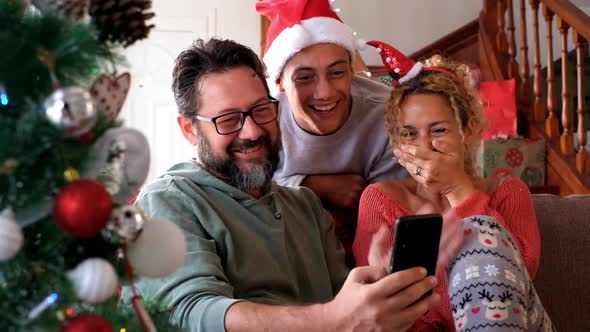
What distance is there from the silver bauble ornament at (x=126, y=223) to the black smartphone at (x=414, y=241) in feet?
1.51

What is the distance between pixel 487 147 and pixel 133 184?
2984 millimetres

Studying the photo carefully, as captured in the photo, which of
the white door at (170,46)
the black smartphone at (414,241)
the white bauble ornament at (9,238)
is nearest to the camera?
the white bauble ornament at (9,238)

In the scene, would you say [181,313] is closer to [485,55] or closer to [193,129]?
[193,129]

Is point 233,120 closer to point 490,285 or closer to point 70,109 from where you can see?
point 490,285

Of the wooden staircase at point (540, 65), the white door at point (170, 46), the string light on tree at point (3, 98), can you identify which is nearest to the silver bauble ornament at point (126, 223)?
the string light on tree at point (3, 98)

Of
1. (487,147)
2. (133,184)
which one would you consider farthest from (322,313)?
(487,147)

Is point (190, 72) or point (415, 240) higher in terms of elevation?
point (190, 72)

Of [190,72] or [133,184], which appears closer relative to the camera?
[133,184]

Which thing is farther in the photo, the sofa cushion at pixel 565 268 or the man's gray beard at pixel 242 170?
the sofa cushion at pixel 565 268

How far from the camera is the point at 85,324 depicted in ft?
1.95

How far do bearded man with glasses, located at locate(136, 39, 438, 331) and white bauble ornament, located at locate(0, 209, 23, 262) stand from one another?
0.56 metres

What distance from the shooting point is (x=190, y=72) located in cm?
139

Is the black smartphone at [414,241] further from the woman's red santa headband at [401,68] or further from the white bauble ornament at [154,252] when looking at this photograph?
the woman's red santa headband at [401,68]

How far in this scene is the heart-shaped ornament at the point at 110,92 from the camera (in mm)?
648
